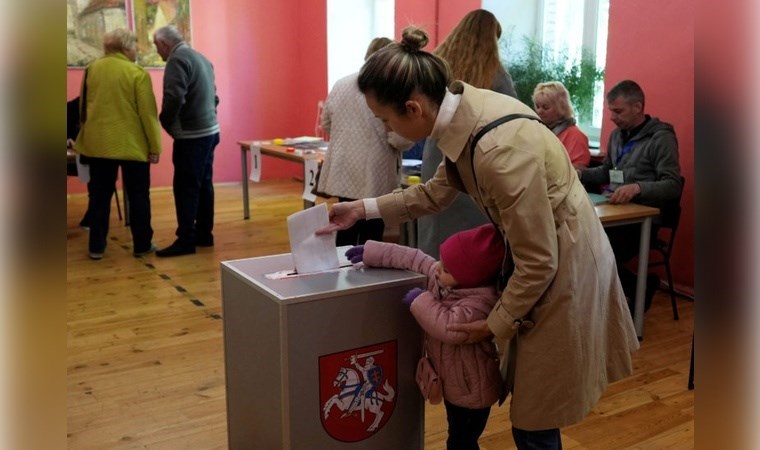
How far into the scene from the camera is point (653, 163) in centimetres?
363

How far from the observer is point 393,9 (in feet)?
23.4

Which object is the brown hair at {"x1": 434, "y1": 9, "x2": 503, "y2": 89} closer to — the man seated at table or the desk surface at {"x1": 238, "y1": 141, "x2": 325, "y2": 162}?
the man seated at table

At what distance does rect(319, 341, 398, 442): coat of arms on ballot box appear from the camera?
1.68 meters

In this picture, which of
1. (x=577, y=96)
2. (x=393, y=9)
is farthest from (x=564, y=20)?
(x=393, y=9)

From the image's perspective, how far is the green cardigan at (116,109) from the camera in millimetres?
4453

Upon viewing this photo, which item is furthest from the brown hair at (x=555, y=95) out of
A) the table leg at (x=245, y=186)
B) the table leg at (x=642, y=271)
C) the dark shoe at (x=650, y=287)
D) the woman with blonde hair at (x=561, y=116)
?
the table leg at (x=245, y=186)

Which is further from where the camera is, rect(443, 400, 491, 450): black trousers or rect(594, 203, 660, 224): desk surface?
rect(594, 203, 660, 224): desk surface

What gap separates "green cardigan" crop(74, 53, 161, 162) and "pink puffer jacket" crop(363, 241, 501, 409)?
3299mm

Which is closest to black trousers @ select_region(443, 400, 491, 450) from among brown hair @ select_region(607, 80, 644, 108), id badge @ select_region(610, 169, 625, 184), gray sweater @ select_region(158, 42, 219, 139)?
id badge @ select_region(610, 169, 625, 184)

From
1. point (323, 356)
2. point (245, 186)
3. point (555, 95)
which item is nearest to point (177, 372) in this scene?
point (323, 356)

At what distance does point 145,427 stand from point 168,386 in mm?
341

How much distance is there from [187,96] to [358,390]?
11.1ft

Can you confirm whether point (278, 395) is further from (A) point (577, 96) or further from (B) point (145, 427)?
(A) point (577, 96)
